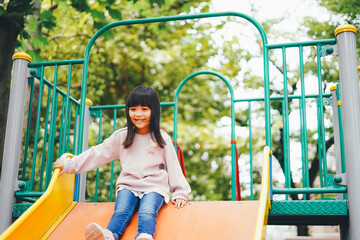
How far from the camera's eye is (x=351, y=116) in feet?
8.34

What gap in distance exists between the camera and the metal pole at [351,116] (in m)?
2.45

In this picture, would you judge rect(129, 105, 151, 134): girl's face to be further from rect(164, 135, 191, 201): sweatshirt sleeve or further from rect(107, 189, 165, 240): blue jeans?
rect(107, 189, 165, 240): blue jeans

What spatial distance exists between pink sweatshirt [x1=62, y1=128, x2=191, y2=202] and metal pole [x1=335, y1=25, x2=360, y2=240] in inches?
41.8

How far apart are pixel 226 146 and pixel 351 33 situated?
5.59 meters

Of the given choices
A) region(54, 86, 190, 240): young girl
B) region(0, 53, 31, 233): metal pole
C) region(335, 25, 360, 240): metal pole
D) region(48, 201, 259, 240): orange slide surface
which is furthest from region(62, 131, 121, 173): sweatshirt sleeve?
region(335, 25, 360, 240): metal pole

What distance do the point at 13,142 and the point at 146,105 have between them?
111 cm

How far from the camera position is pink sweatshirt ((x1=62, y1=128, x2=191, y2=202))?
261cm

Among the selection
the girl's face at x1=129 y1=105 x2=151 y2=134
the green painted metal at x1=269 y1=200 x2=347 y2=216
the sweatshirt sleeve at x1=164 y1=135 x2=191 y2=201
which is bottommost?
the green painted metal at x1=269 y1=200 x2=347 y2=216

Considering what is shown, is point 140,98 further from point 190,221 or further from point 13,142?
point 13,142

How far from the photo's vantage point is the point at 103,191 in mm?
6523

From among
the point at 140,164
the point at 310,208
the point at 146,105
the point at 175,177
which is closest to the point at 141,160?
the point at 140,164

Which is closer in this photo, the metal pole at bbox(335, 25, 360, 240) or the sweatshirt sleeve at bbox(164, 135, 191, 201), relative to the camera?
the metal pole at bbox(335, 25, 360, 240)

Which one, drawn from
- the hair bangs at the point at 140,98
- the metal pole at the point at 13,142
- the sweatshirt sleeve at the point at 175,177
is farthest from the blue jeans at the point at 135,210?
the metal pole at the point at 13,142

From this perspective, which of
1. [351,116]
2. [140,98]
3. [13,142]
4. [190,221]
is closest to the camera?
[190,221]
